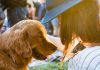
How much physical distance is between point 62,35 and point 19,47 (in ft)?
3.68

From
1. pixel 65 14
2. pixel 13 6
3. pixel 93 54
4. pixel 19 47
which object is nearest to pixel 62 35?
pixel 65 14

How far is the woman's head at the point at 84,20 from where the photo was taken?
1816 mm

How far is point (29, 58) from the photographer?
3.29m

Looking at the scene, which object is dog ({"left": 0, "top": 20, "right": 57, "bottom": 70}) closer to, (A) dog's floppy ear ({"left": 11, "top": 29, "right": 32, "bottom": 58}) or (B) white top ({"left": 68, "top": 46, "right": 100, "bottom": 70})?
(A) dog's floppy ear ({"left": 11, "top": 29, "right": 32, "bottom": 58})

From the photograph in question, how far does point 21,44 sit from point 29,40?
0.13 metres

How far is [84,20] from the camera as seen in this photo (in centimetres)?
184

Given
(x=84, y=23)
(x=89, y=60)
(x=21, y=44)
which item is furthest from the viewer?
(x=21, y=44)

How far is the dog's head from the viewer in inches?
122

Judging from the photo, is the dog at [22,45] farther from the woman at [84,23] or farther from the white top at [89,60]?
the white top at [89,60]

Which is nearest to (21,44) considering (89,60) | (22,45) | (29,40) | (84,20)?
(22,45)

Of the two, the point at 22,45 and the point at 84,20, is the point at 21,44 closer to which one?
the point at 22,45

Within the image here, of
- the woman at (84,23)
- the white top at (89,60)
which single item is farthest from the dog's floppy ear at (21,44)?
the white top at (89,60)

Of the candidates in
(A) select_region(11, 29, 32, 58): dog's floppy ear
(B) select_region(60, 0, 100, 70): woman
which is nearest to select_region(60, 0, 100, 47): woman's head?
(B) select_region(60, 0, 100, 70): woman

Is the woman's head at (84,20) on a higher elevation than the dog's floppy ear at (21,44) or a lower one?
higher
